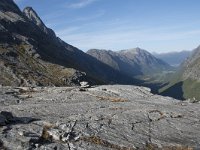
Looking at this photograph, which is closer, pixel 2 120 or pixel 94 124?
pixel 2 120

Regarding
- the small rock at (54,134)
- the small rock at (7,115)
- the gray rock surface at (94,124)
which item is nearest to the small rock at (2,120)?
the gray rock surface at (94,124)

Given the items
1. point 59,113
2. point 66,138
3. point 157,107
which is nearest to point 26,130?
point 66,138

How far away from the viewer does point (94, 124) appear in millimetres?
37469

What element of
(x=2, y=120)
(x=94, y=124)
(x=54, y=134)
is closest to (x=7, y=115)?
(x=2, y=120)

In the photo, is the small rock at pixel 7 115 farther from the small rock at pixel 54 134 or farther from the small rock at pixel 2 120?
the small rock at pixel 54 134

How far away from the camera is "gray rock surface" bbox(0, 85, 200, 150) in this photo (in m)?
31.8

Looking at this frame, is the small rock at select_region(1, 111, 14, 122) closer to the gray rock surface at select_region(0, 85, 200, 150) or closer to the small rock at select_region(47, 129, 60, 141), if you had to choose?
the gray rock surface at select_region(0, 85, 200, 150)

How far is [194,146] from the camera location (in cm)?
3512

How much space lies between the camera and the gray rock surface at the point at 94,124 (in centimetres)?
3180

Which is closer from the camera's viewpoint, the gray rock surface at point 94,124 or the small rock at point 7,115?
the gray rock surface at point 94,124

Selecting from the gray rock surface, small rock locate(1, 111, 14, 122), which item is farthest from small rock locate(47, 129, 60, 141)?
small rock locate(1, 111, 14, 122)

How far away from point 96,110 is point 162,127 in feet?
29.6

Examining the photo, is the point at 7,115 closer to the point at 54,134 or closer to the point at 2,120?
the point at 2,120

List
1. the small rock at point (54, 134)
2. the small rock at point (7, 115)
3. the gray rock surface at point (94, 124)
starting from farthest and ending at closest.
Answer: the small rock at point (7, 115) < the small rock at point (54, 134) < the gray rock surface at point (94, 124)
